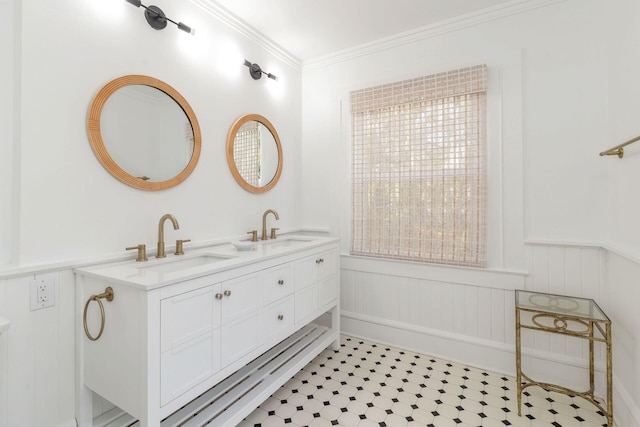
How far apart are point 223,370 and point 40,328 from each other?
846mm

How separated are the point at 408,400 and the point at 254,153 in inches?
83.8

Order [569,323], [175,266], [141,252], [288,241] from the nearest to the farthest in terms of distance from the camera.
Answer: [141,252]
[175,266]
[569,323]
[288,241]

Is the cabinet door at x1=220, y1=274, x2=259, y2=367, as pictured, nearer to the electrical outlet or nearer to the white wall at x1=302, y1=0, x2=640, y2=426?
the electrical outlet

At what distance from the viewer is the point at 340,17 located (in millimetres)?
2424

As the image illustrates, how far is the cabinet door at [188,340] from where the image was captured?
1286 mm

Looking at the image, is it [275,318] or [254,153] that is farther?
[254,153]

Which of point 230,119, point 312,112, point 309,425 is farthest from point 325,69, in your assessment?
point 309,425

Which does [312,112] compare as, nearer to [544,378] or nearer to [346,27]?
[346,27]

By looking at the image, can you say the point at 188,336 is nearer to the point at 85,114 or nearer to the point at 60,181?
the point at 60,181

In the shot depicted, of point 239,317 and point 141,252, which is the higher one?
point 141,252

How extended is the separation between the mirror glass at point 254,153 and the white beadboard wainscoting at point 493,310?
1.08m

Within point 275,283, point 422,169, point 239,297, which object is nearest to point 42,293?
point 239,297

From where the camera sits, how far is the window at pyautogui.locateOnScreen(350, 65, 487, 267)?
2379 mm

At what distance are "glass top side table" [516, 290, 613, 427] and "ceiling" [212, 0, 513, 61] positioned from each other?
2119 mm
